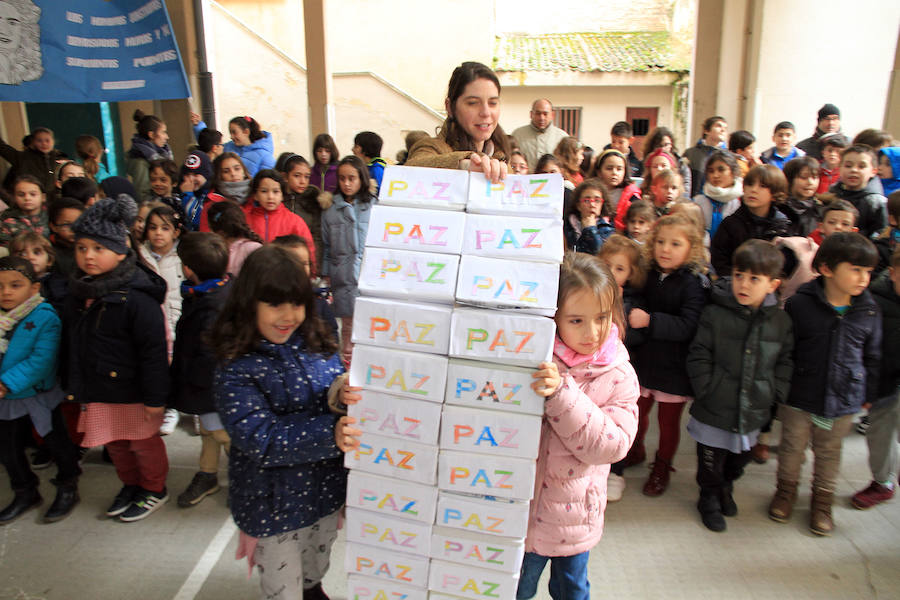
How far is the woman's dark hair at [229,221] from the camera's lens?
12.3ft

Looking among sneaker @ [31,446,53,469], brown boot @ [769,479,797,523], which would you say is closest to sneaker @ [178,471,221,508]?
sneaker @ [31,446,53,469]

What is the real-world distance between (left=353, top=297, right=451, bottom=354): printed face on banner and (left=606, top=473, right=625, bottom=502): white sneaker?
1.99m

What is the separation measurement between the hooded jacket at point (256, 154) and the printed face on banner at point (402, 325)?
5656 mm

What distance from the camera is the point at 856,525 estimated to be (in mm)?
3008

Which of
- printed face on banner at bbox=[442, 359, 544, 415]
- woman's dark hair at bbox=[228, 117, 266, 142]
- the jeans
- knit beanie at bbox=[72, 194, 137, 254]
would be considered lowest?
the jeans

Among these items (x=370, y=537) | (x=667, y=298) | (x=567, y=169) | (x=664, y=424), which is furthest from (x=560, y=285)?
(x=567, y=169)

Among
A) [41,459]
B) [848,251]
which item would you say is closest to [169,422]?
[41,459]

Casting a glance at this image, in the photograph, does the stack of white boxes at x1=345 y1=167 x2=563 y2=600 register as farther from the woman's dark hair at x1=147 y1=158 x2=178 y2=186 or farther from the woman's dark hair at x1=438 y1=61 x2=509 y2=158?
the woman's dark hair at x1=147 y1=158 x2=178 y2=186

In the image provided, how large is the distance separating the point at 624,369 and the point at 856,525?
2052mm

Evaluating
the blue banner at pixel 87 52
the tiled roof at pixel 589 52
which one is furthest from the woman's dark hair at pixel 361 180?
the tiled roof at pixel 589 52

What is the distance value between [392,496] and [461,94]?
1.47 meters

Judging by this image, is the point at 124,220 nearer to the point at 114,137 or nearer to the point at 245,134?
the point at 245,134

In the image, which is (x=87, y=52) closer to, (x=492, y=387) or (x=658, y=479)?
(x=492, y=387)

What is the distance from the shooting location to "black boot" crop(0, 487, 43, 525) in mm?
3049
